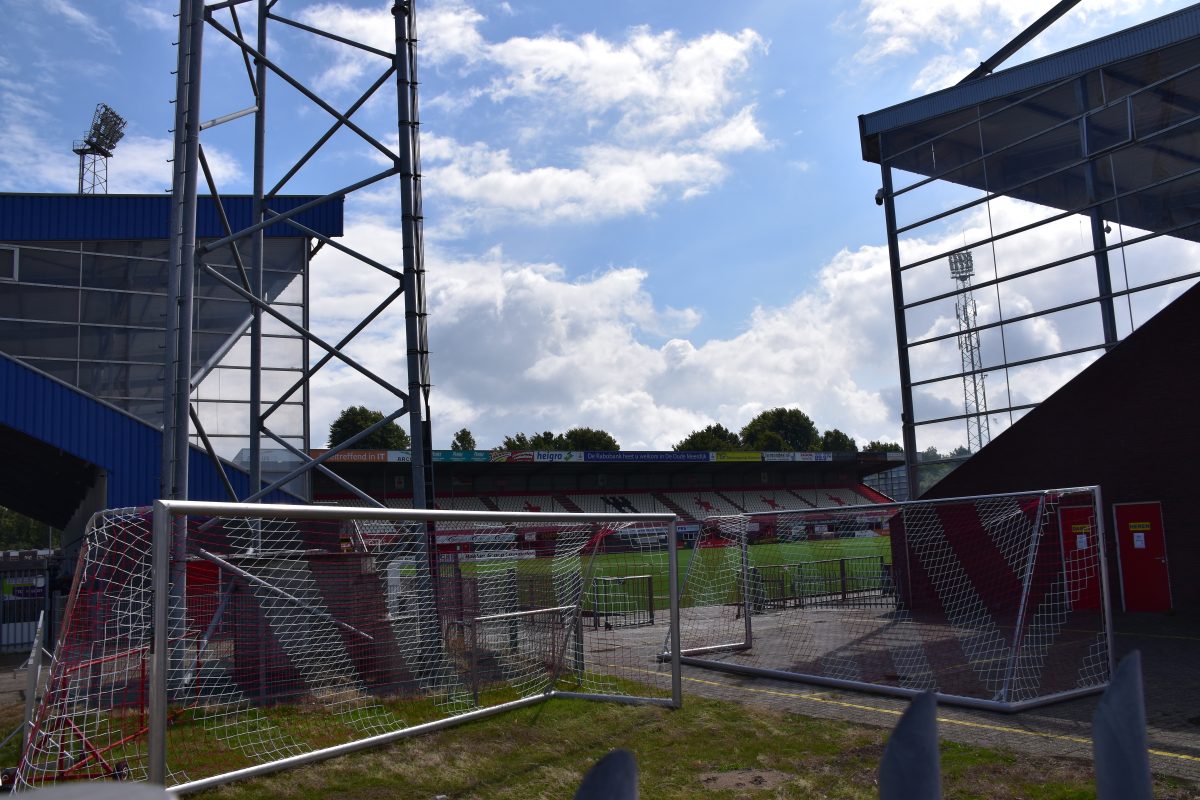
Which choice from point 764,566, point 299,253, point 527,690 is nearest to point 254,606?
point 527,690

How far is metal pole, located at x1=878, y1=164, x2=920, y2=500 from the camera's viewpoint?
23.0 metres

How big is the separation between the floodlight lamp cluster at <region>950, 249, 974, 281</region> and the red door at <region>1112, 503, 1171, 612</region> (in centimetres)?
702

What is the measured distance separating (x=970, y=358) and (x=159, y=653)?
65.0ft

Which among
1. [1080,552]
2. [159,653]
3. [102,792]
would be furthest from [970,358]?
[102,792]

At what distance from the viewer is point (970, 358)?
72.1ft

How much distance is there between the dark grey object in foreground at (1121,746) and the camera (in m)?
1.90

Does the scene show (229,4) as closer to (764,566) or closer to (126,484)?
(126,484)

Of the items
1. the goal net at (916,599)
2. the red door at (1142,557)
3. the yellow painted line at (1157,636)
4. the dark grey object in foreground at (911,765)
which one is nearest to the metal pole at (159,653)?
the dark grey object in foreground at (911,765)

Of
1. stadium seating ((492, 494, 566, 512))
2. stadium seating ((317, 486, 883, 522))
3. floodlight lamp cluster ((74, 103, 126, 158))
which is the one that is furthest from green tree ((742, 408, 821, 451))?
floodlight lamp cluster ((74, 103, 126, 158))

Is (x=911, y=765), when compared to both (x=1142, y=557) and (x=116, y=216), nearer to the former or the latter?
(x=1142, y=557)

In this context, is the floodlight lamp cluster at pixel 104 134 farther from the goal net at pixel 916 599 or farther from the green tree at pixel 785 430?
the green tree at pixel 785 430

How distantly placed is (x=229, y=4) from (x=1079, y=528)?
672 inches

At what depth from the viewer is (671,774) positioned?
293 inches

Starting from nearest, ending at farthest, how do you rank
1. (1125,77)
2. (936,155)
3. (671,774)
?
(671,774) < (1125,77) < (936,155)
